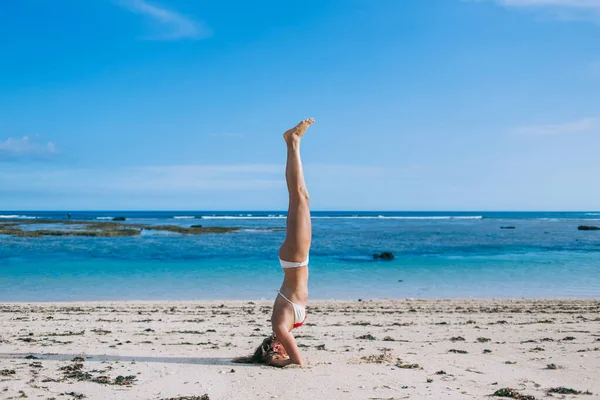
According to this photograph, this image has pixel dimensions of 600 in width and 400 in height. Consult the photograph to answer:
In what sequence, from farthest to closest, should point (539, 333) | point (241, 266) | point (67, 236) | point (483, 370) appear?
point (67, 236) < point (241, 266) < point (539, 333) < point (483, 370)

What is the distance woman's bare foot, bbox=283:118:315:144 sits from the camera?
25.8ft

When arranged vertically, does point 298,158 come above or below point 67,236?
above

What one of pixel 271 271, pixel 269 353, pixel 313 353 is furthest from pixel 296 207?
pixel 271 271

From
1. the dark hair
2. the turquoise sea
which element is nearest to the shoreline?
the turquoise sea

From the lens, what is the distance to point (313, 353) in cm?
855

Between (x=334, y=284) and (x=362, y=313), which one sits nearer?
(x=362, y=313)

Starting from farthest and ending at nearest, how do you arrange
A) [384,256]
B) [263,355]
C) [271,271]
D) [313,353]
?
[384,256] → [271,271] → [313,353] → [263,355]

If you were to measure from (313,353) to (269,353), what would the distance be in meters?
1.10

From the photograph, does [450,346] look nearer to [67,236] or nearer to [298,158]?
[298,158]

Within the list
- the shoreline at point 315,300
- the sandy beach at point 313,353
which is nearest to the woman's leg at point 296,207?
the sandy beach at point 313,353

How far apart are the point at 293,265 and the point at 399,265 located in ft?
69.5

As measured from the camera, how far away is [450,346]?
924cm

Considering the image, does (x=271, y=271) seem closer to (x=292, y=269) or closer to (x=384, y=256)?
(x=384, y=256)

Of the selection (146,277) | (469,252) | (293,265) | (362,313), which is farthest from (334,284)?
(469,252)
